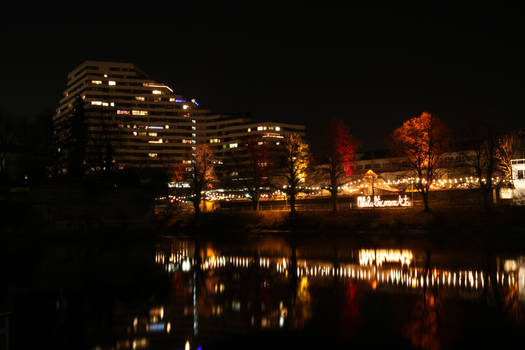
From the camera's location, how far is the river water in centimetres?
1392

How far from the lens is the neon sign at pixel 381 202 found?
2083 inches

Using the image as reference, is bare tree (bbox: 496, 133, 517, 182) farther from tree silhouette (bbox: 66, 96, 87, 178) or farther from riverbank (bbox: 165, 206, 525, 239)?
tree silhouette (bbox: 66, 96, 87, 178)

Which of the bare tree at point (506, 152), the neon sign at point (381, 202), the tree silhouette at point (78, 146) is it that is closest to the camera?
the neon sign at point (381, 202)

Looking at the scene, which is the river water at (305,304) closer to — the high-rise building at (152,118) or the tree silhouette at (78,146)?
the tree silhouette at (78,146)

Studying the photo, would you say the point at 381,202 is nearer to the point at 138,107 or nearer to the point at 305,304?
the point at 305,304

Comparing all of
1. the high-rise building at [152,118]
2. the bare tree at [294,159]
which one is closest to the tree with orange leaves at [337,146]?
the bare tree at [294,159]

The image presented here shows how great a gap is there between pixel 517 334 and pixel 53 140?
7376cm

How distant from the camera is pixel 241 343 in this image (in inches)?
534

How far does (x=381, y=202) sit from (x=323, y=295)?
3647cm

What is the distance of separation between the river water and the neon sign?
2171 centimetres

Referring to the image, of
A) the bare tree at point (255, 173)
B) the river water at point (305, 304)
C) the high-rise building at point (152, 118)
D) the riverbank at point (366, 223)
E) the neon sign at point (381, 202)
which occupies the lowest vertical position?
the river water at point (305, 304)

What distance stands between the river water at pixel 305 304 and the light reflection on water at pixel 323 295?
0.05m

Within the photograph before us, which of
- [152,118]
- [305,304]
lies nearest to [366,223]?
[305,304]

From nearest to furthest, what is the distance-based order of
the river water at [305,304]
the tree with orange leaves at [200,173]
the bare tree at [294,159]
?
1. the river water at [305,304]
2. the bare tree at [294,159]
3. the tree with orange leaves at [200,173]
